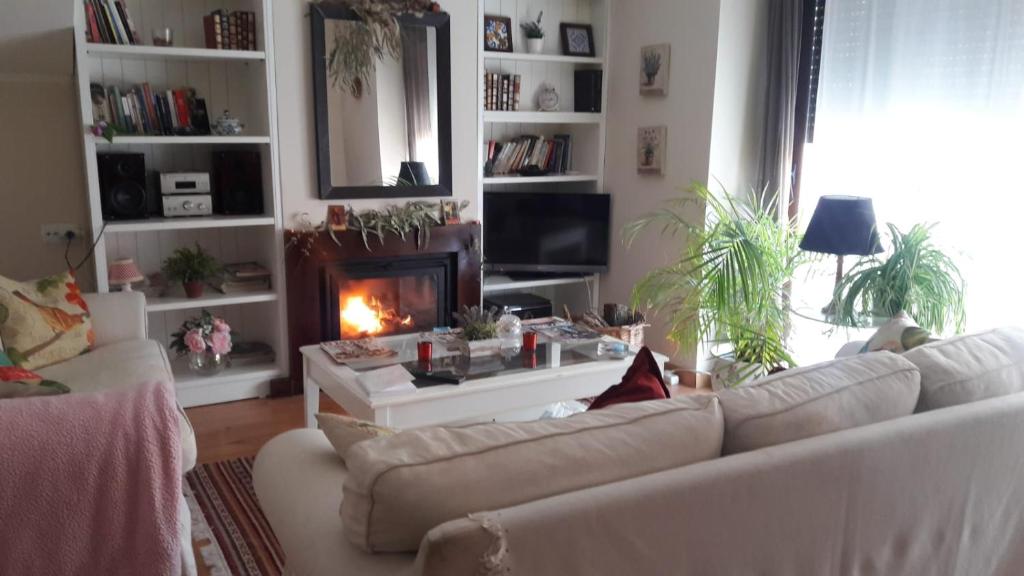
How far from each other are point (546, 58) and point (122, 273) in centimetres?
255

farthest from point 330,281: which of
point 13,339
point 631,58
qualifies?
point 631,58

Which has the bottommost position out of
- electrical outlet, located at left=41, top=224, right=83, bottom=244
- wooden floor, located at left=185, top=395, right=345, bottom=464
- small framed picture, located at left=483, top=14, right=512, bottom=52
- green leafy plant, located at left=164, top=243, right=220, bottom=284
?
wooden floor, located at left=185, top=395, right=345, bottom=464

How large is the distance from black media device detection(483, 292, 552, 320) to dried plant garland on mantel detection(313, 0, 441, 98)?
56.5 inches

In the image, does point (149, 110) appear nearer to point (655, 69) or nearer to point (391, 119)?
point (391, 119)

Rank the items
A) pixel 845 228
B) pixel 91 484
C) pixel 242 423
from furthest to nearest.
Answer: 1. pixel 242 423
2. pixel 845 228
3. pixel 91 484

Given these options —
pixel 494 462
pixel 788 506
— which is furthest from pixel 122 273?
pixel 788 506

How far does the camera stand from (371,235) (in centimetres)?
412

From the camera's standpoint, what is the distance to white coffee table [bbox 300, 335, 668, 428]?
273cm

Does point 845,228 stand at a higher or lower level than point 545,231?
higher

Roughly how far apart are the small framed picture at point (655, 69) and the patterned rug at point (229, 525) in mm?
2871

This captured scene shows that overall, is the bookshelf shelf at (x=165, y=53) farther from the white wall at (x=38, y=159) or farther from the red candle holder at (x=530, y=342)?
the red candle holder at (x=530, y=342)

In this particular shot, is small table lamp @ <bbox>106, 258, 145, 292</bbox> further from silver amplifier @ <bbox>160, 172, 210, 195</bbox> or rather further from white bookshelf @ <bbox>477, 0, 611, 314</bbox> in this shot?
white bookshelf @ <bbox>477, 0, 611, 314</bbox>

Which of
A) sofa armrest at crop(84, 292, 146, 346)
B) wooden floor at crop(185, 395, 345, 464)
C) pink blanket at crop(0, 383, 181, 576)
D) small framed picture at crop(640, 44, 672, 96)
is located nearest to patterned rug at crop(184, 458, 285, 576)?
wooden floor at crop(185, 395, 345, 464)

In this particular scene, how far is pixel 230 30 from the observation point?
12.5 ft
